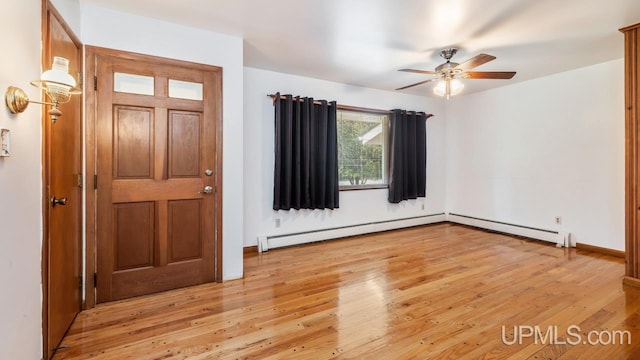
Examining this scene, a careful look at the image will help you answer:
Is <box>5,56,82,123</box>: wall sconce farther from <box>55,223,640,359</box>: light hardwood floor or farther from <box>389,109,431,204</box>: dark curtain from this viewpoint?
<box>389,109,431,204</box>: dark curtain

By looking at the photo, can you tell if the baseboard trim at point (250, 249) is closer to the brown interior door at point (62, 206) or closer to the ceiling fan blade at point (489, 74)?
the brown interior door at point (62, 206)

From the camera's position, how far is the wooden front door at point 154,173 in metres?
2.55

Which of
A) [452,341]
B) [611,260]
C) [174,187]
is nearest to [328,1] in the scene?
[174,187]

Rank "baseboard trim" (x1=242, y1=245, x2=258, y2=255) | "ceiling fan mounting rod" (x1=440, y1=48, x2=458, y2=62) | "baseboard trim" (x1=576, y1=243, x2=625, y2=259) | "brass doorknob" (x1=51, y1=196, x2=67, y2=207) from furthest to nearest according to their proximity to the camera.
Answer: "baseboard trim" (x1=242, y1=245, x2=258, y2=255), "baseboard trim" (x1=576, y1=243, x2=625, y2=259), "ceiling fan mounting rod" (x1=440, y1=48, x2=458, y2=62), "brass doorknob" (x1=51, y1=196, x2=67, y2=207)

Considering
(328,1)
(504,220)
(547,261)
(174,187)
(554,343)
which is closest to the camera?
(554,343)

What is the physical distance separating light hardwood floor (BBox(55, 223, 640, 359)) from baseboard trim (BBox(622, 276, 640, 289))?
3.4 inches

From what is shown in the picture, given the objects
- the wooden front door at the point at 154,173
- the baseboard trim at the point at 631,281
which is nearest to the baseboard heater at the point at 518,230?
the baseboard trim at the point at 631,281

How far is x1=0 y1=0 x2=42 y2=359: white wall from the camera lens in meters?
1.35

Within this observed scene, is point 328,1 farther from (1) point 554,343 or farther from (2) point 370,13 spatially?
(1) point 554,343

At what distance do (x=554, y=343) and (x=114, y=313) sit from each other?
3184 millimetres

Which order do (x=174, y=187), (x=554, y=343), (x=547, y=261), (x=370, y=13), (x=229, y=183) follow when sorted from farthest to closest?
1. (x=547, y=261)
2. (x=229, y=183)
3. (x=174, y=187)
4. (x=370, y=13)
5. (x=554, y=343)

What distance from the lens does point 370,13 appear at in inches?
101

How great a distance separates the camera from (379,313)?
7.91 feet

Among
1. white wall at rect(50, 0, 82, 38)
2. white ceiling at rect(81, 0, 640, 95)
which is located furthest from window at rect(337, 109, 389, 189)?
white wall at rect(50, 0, 82, 38)
